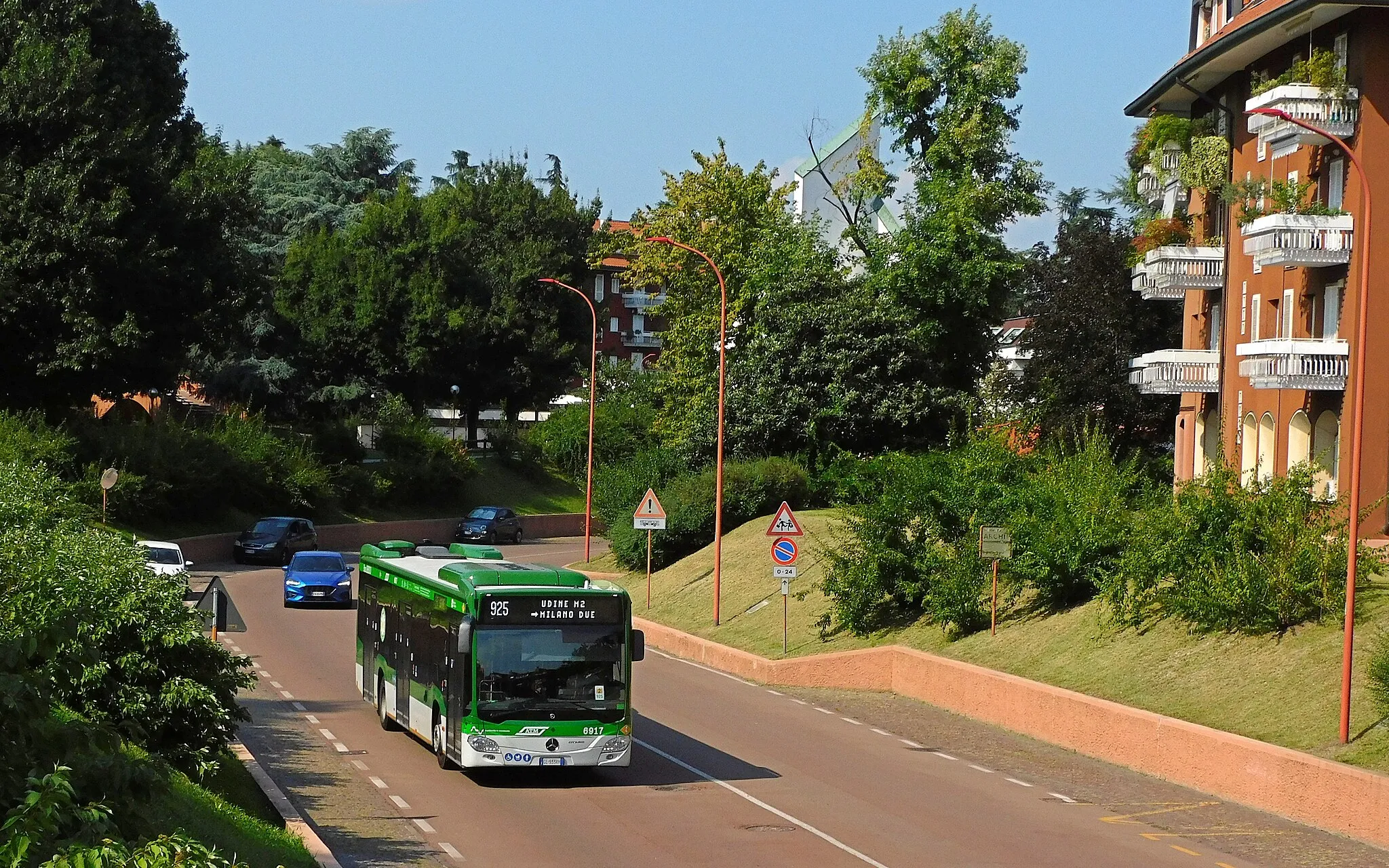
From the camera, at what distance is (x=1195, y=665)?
2228 cm

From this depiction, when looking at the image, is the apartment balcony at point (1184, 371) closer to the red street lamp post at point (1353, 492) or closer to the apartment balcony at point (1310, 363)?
the apartment balcony at point (1310, 363)

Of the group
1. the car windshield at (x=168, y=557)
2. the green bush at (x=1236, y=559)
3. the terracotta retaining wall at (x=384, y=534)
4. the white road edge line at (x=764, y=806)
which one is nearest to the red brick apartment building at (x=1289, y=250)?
the green bush at (x=1236, y=559)

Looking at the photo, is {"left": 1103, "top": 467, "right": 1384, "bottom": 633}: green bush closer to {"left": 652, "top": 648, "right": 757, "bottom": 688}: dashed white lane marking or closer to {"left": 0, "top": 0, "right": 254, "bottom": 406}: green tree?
{"left": 652, "top": 648, "right": 757, "bottom": 688}: dashed white lane marking

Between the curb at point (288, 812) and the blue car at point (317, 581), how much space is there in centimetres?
2206

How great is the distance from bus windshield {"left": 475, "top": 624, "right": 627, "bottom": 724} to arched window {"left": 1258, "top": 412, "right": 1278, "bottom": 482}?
883 inches

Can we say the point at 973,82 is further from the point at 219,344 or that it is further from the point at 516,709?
the point at 516,709

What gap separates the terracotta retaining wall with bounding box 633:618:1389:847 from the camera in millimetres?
16547

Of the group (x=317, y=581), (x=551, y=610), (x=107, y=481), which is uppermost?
(x=551, y=610)

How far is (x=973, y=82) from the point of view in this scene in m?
52.7

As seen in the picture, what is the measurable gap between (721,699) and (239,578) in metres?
26.5

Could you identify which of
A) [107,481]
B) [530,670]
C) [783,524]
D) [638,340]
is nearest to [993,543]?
[783,524]

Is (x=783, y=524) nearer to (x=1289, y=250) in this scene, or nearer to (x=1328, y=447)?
(x=1328, y=447)

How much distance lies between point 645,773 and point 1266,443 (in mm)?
22280

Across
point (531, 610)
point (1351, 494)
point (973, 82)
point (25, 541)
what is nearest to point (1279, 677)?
point (1351, 494)
